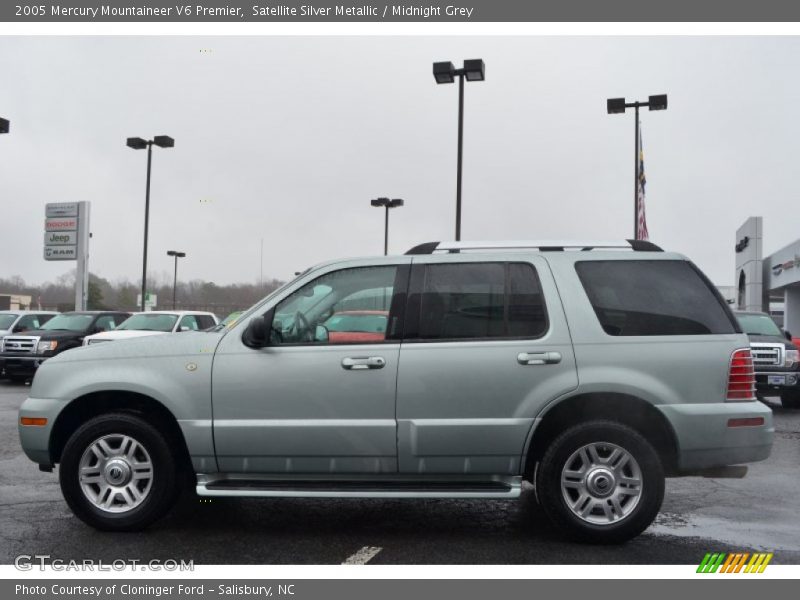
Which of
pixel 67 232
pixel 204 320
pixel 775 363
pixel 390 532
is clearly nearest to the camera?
pixel 390 532

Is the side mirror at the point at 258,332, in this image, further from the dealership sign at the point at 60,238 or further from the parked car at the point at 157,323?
the dealership sign at the point at 60,238

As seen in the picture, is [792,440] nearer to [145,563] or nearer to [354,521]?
[354,521]

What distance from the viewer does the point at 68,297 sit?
260ft

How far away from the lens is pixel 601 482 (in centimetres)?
537

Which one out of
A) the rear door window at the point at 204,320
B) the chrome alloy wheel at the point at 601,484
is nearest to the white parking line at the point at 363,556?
the chrome alloy wheel at the point at 601,484

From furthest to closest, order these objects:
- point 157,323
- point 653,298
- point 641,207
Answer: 1. point 641,207
2. point 157,323
3. point 653,298

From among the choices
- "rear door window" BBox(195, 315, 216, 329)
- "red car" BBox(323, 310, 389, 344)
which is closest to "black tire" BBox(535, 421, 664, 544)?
"red car" BBox(323, 310, 389, 344)

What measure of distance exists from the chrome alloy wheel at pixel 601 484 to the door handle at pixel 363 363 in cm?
139

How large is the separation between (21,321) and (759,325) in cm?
1731

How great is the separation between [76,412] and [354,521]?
7.11 ft

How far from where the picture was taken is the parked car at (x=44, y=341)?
18344 mm

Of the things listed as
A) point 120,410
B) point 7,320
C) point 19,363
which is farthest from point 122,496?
point 7,320

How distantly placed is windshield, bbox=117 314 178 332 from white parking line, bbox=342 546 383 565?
1352 centimetres

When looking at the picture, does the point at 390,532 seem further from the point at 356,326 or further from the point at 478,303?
the point at 478,303
